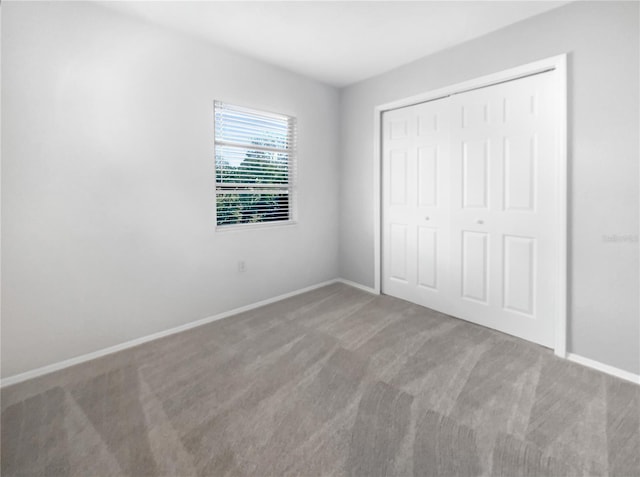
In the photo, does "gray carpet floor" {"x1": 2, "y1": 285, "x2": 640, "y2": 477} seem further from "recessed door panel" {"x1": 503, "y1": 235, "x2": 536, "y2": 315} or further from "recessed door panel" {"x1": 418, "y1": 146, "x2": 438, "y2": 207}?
"recessed door panel" {"x1": 418, "y1": 146, "x2": 438, "y2": 207}

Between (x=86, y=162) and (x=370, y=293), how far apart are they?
299 centimetres

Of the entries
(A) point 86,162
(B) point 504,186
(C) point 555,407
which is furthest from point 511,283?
(A) point 86,162

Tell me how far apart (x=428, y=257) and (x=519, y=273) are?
858 mm

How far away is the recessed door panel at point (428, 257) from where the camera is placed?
10.7 feet

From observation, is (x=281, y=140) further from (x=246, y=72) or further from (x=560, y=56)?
(x=560, y=56)

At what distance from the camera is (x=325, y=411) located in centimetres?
180

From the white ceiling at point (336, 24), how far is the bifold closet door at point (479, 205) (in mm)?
500

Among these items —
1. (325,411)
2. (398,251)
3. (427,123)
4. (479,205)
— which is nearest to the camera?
(325,411)

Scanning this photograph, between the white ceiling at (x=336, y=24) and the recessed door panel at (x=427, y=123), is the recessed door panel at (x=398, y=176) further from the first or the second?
the white ceiling at (x=336, y=24)

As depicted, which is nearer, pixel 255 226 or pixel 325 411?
pixel 325 411

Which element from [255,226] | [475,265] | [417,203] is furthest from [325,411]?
[417,203]

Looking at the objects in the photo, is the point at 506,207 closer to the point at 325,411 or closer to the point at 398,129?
the point at 398,129

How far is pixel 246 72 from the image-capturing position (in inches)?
122

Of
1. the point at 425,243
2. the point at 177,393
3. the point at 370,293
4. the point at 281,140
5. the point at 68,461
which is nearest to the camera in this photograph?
the point at 68,461
